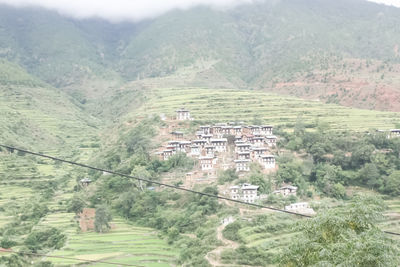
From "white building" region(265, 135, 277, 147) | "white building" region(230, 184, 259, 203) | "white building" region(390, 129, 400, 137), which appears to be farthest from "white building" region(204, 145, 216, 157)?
"white building" region(390, 129, 400, 137)

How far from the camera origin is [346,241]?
9.65 metres

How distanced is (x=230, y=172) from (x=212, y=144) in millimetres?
4506

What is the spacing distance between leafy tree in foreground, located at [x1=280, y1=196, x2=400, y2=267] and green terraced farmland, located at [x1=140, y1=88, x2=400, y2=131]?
97.6 feet

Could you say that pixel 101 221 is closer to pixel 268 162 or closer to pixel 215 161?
pixel 215 161

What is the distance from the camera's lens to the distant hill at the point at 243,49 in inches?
2640

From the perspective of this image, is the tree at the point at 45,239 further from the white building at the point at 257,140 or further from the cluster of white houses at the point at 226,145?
the white building at the point at 257,140

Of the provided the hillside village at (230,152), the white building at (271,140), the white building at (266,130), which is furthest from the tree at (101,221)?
the white building at (266,130)

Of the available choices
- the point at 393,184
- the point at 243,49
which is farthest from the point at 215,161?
the point at 243,49

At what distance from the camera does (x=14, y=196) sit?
114 feet

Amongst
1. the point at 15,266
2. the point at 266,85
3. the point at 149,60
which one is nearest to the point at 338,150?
the point at 15,266

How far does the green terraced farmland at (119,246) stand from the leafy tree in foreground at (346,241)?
1504cm

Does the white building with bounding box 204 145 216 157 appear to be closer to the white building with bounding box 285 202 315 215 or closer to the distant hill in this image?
the white building with bounding box 285 202 315 215

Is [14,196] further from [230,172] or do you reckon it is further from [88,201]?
[230,172]

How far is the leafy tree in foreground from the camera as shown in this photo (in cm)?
892
